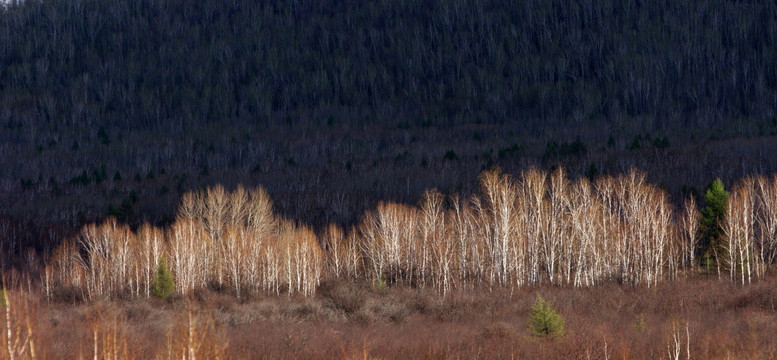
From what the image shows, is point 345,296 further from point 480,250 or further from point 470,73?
point 470,73

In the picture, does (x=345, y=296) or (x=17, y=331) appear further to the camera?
(x=345, y=296)

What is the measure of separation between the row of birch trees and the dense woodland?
12.9 inches

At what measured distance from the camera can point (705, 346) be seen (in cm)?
2994

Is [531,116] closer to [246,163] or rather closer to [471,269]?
[246,163]

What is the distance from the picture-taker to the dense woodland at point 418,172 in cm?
5406

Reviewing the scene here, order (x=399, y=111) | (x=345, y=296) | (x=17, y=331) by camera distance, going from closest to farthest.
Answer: (x=17, y=331), (x=345, y=296), (x=399, y=111)

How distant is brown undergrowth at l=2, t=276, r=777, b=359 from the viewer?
29.7 m

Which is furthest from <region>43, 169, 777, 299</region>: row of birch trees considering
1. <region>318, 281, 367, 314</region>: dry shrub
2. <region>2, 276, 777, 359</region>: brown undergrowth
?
<region>2, 276, 777, 359</region>: brown undergrowth

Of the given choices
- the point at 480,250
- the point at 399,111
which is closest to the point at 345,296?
the point at 480,250

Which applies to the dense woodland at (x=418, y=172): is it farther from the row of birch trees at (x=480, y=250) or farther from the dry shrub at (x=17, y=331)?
the row of birch trees at (x=480, y=250)

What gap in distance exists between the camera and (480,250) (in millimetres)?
65062

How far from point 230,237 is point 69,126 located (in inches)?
5037

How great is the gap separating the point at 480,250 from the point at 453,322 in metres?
21.2

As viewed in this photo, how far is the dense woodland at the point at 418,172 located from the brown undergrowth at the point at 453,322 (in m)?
0.38
